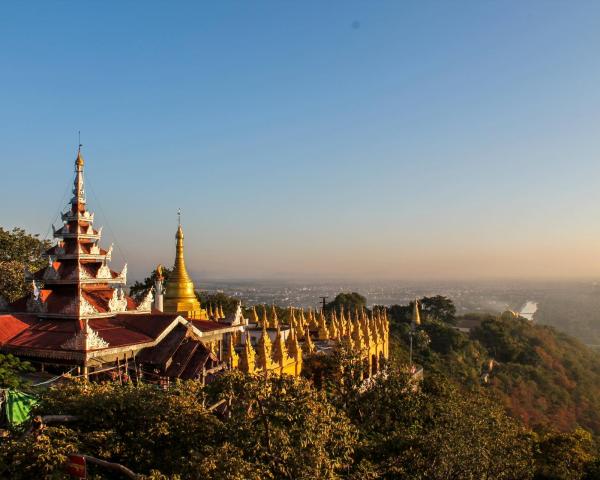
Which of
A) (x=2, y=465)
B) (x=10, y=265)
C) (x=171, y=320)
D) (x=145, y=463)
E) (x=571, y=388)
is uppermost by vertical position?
(x=10, y=265)

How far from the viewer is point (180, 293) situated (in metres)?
33.2

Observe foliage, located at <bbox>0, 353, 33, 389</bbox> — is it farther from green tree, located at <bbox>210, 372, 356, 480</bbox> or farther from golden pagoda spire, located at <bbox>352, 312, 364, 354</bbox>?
golden pagoda spire, located at <bbox>352, 312, 364, 354</bbox>

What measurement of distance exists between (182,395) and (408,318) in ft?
236

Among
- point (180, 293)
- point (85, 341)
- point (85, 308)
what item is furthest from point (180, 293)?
point (85, 341)

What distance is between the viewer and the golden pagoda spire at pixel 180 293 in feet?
108

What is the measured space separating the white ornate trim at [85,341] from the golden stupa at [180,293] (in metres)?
13.7

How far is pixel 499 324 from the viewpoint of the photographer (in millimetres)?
84625

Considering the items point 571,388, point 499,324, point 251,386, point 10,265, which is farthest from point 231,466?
point 499,324

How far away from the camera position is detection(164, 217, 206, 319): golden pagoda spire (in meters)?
33.1

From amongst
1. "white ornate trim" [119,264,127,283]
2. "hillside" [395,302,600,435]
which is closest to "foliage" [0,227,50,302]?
"white ornate trim" [119,264,127,283]

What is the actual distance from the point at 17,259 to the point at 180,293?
17.7m

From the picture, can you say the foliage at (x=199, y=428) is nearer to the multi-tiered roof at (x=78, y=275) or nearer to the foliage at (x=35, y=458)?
the foliage at (x=35, y=458)

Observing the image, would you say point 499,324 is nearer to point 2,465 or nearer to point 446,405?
point 446,405

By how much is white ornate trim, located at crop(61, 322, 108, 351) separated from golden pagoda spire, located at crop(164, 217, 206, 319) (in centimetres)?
1368
